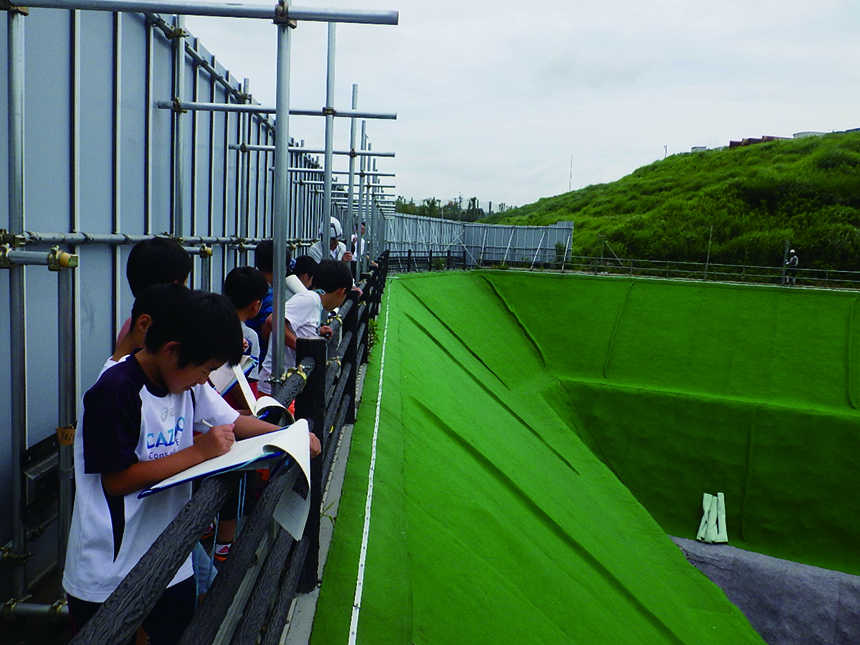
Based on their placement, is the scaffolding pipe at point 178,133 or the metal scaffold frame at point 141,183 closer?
the metal scaffold frame at point 141,183

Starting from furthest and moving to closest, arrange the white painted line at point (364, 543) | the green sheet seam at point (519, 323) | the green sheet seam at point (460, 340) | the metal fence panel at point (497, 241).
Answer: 1. the metal fence panel at point (497, 241)
2. the green sheet seam at point (519, 323)
3. the green sheet seam at point (460, 340)
4. the white painted line at point (364, 543)

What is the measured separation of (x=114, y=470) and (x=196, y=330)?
39cm

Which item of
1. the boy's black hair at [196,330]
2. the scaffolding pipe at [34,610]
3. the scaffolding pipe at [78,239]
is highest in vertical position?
the scaffolding pipe at [78,239]

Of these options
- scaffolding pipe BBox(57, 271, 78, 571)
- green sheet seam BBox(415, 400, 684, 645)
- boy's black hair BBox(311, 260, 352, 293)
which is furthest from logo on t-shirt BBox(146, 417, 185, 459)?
green sheet seam BBox(415, 400, 684, 645)

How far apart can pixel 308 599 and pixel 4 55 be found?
2748mm

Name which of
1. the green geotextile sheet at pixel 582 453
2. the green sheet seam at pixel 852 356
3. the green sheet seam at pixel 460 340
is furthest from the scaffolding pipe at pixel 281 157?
the green sheet seam at pixel 852 356

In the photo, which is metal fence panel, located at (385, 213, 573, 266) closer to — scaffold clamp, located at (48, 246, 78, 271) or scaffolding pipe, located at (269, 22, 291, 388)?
scaffolding pipe, located at (269, 22, 291, 388)

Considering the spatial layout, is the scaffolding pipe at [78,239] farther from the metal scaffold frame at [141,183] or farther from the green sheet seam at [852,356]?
the green sheet seam at [852,356]

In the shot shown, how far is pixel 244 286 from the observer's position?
332 cm

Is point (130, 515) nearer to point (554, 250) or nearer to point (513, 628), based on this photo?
point (513, 628)

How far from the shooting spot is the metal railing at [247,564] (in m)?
1.10

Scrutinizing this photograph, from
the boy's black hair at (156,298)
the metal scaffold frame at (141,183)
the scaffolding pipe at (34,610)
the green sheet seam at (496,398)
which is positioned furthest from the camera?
the green sheet seam at (496,398)

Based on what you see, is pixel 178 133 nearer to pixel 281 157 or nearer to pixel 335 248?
pixel 281 157

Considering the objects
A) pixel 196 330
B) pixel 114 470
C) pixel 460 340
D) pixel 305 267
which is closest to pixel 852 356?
pixel 460 340
